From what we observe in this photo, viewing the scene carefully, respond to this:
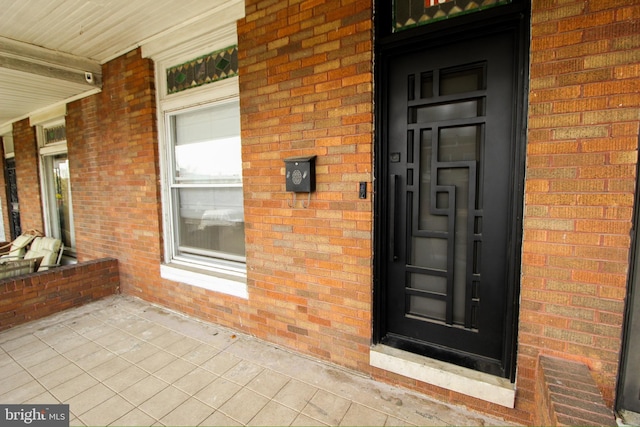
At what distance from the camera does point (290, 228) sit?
2689mm

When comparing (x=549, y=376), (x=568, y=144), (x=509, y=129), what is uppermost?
(x=509, y=129)

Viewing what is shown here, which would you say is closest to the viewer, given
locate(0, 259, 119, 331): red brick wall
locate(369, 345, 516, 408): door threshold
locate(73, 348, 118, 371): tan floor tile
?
locate(369, 345, 516, 408): door threshold

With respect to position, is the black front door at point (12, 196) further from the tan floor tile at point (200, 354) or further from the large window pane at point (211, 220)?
the tan floor tile at point (200, 354)

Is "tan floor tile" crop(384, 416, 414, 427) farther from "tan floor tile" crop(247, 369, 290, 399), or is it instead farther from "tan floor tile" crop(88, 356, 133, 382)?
"tan floor tile" crop(88, 356, 133, 382)

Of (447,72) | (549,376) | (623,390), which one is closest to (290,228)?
(447,72)

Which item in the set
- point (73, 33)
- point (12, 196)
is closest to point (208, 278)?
point (73, 33)

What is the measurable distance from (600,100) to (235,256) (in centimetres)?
319

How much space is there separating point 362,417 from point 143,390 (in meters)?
1.65

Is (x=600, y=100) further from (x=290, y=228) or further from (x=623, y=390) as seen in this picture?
(x=290, y=228)

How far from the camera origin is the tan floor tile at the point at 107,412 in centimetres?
203

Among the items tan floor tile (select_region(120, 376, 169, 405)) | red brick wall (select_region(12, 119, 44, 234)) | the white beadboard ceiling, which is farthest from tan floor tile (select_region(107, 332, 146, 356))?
red brick wall (select_region(12, 119, 44, 234))

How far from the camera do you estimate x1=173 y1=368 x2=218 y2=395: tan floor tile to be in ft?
7.61

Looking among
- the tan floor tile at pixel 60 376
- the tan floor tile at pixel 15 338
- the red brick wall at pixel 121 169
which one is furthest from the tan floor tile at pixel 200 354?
the tan floor tile at pixel 15 338

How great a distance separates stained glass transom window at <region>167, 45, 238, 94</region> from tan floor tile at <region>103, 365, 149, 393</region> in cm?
286
